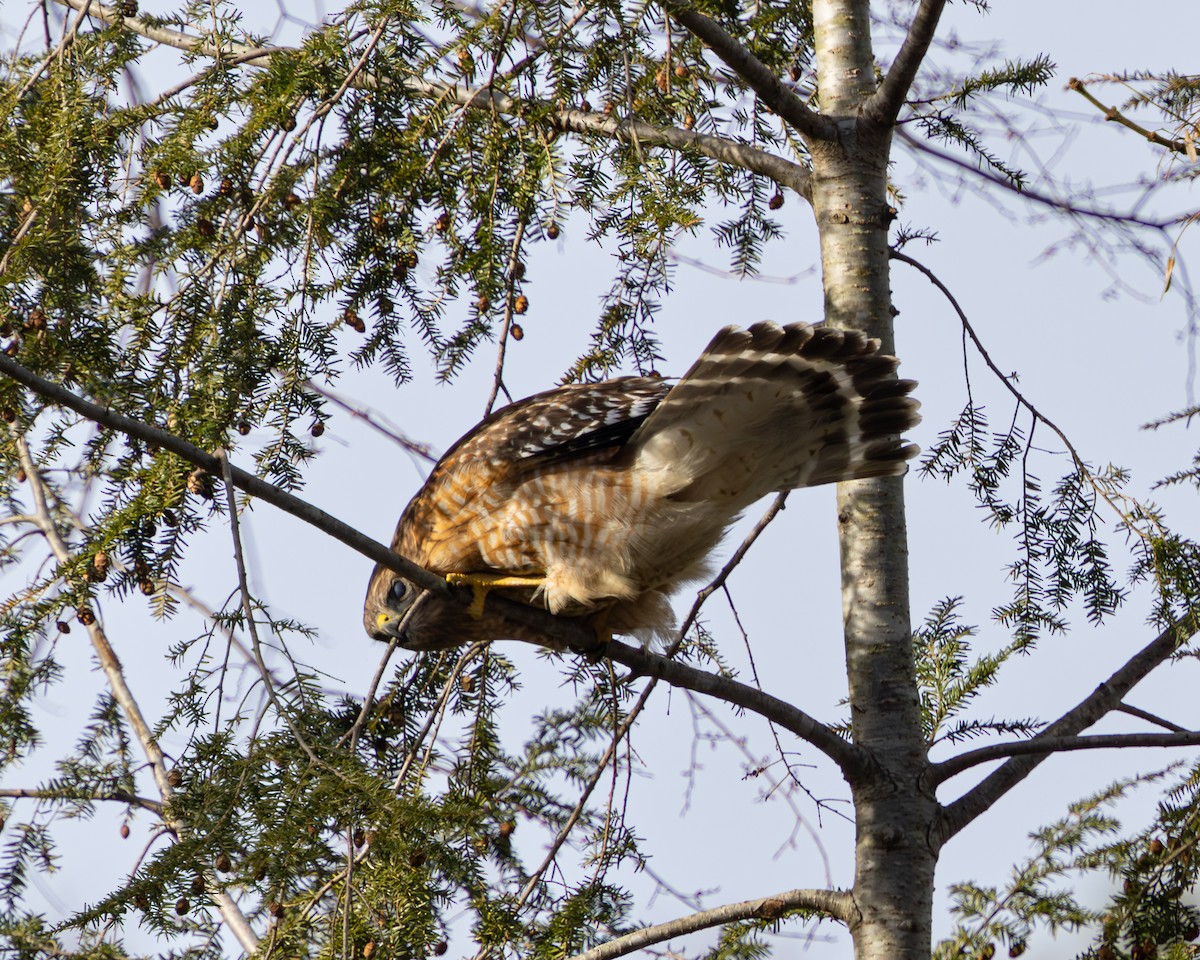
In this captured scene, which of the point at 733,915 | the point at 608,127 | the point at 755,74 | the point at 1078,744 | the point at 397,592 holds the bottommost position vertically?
the point at 733,915

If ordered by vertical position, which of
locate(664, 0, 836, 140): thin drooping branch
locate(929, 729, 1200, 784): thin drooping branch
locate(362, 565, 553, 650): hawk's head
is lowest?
locate(929, 729, 1200, 784): thin drooping branch

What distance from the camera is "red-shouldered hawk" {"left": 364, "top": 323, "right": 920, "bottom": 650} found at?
3475 mm

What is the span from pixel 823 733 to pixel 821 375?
0.99 metres

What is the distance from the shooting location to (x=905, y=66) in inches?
135

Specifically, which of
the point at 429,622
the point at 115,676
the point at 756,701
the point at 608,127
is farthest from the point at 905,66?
the point at 115,676

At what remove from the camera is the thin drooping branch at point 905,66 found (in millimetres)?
3275

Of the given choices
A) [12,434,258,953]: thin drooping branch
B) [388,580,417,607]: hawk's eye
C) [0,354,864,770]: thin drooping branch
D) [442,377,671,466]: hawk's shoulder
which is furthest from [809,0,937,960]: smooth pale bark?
[12,434,258,953]: thin drooping branch

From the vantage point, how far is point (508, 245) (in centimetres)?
359

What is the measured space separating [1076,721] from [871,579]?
0.64 meters

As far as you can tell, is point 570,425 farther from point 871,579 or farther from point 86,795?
point 86,795

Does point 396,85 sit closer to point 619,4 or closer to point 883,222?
point 619,4

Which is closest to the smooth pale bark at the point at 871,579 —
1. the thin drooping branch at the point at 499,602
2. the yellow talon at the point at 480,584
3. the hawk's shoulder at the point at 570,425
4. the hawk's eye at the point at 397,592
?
the thin drooping branch at the point at 499,602

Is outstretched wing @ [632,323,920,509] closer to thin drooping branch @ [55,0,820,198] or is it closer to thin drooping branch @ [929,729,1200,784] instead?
thin drooping branch @ [55,0,820,198]

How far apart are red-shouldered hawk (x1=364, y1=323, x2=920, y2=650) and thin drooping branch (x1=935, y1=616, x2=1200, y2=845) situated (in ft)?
2.69
